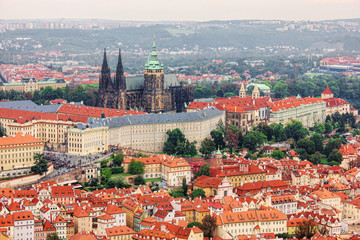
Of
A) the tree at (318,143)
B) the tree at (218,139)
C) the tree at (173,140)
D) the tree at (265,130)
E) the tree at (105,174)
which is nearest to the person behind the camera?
the tree at (105,174)

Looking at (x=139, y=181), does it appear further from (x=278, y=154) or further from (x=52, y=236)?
(x=278, y=154)

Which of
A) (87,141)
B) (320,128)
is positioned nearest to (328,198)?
(87,141)

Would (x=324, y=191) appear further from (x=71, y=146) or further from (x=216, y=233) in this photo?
(x=71, y=146)

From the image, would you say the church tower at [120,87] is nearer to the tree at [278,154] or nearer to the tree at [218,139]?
the tree at [218,139]

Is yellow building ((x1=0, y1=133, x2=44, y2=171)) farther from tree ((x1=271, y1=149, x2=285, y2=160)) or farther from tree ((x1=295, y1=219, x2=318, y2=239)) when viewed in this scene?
tree ((x1=295, y1=219, x2=318, y2=239))

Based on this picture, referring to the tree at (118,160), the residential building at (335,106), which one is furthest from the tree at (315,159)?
the residential building at (335,106)

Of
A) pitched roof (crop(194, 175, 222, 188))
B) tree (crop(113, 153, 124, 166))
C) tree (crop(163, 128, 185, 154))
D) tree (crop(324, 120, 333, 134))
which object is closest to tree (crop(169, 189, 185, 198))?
pitched roof (crop(194, 175, 222, 188))

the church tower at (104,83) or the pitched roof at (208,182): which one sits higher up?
the church tower at (104,83)
